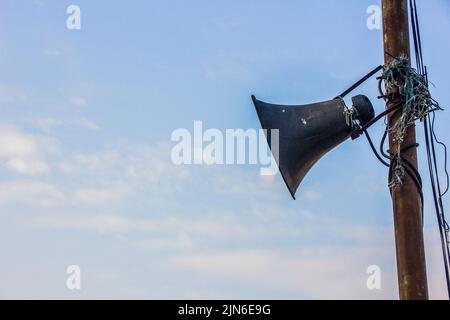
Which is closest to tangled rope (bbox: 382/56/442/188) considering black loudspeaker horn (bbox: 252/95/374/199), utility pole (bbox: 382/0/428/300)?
utility pole (bbox: 382/0/428/300)

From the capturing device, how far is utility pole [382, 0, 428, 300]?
22.5 ft

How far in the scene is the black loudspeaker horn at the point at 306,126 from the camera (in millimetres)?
7723

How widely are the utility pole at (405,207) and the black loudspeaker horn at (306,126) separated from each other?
1.33ft

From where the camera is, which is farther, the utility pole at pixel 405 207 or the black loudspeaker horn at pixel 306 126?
the black loudspeaker horn at pixel 306 126

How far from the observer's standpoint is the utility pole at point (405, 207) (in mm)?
6863

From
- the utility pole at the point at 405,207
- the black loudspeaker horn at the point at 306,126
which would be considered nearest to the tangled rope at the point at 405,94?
the utility pole at the point at 405,207

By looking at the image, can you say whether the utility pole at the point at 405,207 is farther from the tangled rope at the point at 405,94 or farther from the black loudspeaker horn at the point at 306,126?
the black loudspeaker horn at the point at 306,126

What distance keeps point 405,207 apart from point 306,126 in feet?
4.47

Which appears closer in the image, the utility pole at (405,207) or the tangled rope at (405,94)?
the utility pole at (405,207)
